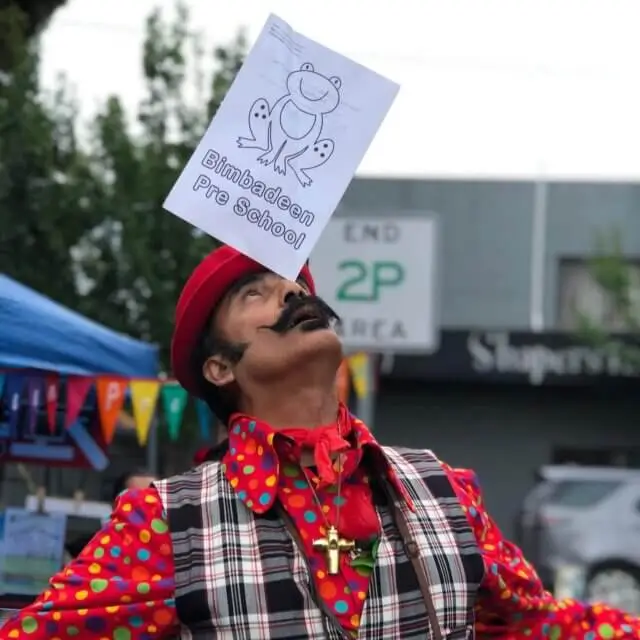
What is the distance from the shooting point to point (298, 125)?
2377mm

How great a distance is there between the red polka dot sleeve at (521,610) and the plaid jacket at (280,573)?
7cm

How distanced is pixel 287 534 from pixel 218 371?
37 cm

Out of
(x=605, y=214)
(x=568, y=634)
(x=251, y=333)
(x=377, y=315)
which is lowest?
(x=568, y=634)

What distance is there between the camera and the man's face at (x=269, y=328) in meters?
2.28

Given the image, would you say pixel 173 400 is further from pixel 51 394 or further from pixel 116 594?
pixel 116 594

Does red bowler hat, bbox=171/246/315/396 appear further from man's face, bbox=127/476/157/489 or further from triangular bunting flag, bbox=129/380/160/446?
man's face, bbox=127/476/157/489

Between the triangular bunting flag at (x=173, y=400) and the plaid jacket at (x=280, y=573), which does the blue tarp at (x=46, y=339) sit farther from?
the plaid jacket at (x=280, y=573)

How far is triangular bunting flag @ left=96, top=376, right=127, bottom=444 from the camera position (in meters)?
5.49

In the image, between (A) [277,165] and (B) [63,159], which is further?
(B) [63,159]

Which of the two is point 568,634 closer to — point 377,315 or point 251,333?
point 251,333

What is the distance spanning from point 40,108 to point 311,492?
923 cm

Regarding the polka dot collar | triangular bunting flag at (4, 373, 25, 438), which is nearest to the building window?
triangular bunting flag at (4, 373, 25, 438)

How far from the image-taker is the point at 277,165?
2.37 meters

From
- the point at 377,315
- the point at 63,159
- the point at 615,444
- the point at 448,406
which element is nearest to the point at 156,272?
the point at 63,159
